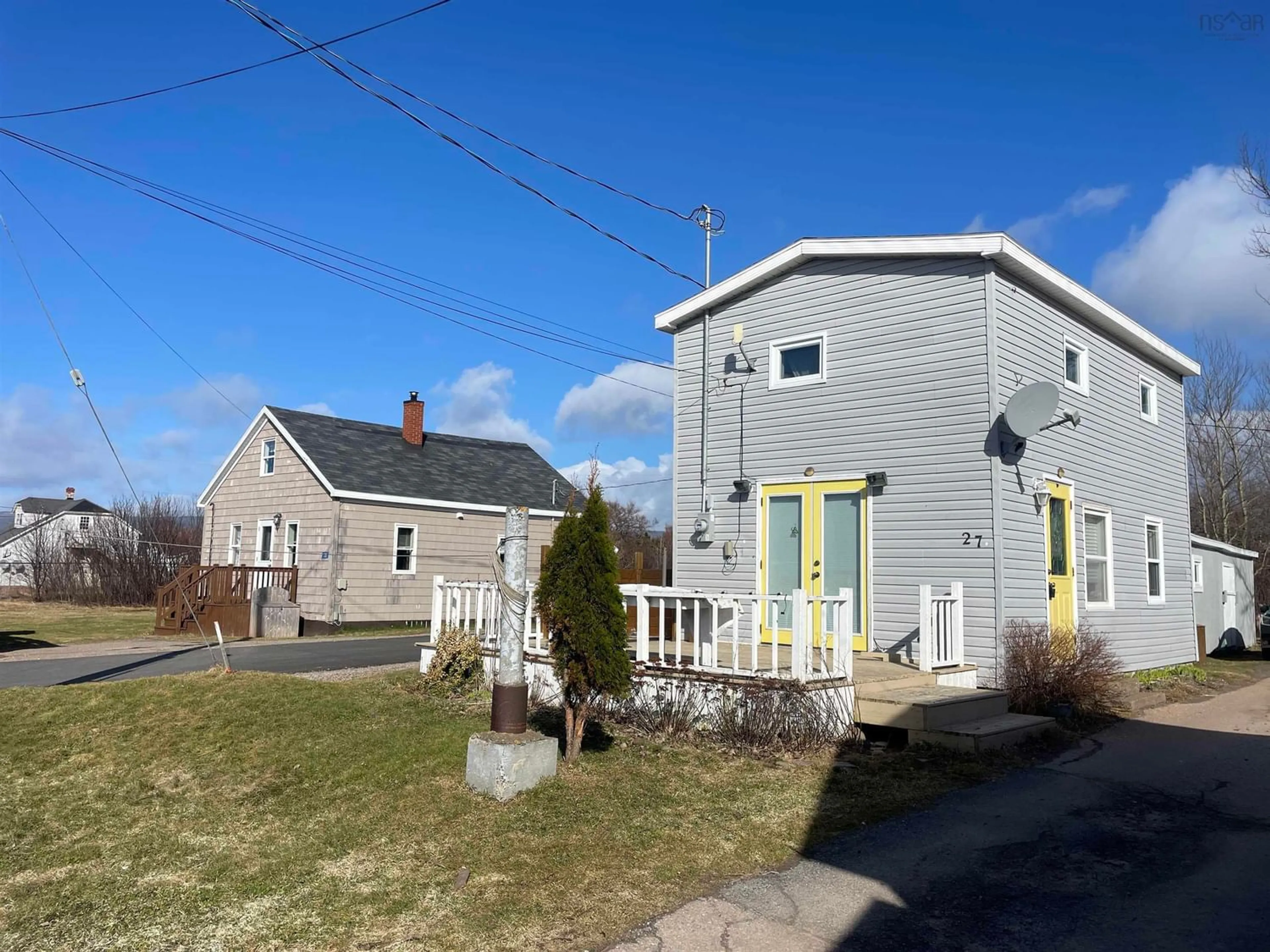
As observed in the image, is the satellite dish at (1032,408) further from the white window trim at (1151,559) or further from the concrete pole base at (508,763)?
the concrete pole base at (508,763)

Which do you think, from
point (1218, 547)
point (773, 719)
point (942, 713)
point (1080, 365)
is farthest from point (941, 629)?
point (1218, 547)

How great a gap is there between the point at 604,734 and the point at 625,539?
106 ft

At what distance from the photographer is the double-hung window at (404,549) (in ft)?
73.8

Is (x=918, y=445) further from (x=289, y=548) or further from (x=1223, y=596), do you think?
(x=289, y=548)

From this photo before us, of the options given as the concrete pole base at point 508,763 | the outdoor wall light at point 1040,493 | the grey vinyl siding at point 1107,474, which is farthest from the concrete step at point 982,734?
the concrete pole base at point 508,763

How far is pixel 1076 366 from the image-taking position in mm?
11977

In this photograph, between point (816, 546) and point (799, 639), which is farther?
point (816, 546)

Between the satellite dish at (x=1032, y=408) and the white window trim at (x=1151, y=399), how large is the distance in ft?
16.9

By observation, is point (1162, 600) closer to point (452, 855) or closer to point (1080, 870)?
point (1080, 870)

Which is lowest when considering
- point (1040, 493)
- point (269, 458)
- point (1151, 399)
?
point (1040, 493)

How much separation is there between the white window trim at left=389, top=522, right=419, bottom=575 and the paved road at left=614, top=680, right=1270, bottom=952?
17.9 metres

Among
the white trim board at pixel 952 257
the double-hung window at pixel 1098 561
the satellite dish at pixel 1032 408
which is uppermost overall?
the white trim board at pixel 952 257

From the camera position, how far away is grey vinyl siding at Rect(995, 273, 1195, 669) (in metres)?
10.2

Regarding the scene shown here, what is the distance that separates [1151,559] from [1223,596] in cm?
732
